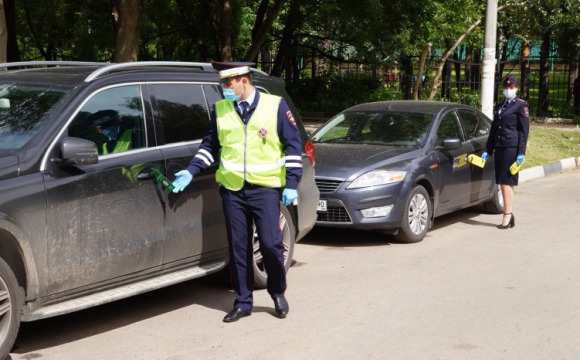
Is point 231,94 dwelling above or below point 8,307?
above

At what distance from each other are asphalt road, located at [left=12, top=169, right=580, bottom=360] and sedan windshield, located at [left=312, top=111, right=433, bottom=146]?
4.87 feet

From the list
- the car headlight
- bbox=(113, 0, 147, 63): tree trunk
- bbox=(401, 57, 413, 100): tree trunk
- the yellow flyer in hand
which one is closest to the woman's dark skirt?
the yellow flyer in hand

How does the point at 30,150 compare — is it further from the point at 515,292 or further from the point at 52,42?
the point at 52,42

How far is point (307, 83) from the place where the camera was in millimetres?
29234

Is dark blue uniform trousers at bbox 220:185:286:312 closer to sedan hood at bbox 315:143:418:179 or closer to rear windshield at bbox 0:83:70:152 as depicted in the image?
rear windshield at bbox 0:83:70:152

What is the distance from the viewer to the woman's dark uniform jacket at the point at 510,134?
34.9ft

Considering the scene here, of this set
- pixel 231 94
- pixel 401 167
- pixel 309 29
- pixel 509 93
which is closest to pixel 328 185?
pixel 401 167

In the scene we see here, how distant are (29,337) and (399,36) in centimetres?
1940

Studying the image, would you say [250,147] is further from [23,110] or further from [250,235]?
[23,110]

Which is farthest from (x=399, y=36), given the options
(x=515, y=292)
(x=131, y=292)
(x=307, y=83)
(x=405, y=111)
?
(x=131, y=292)

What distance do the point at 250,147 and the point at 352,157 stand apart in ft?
12.3

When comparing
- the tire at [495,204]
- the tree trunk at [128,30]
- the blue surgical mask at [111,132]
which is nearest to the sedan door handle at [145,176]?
the blue surgical mask at [111,132]

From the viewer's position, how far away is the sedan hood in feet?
31.6

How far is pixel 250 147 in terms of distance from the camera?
6.34 meters
